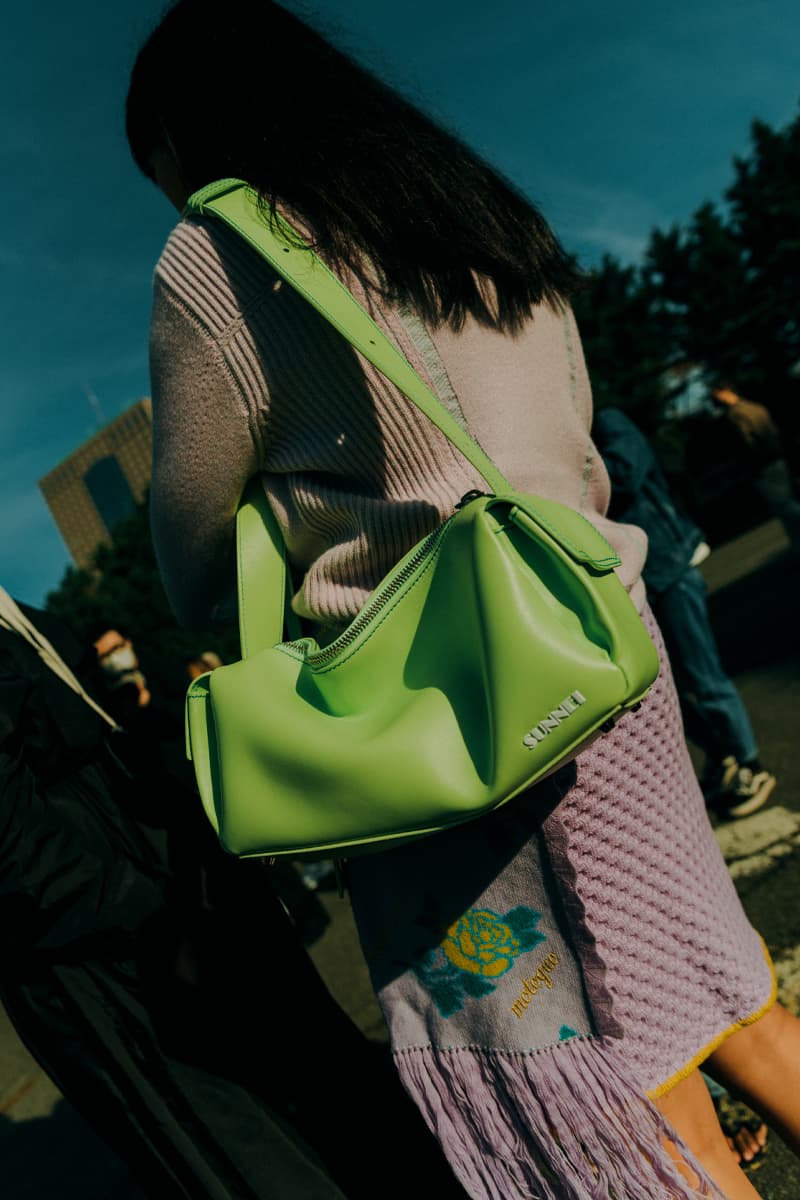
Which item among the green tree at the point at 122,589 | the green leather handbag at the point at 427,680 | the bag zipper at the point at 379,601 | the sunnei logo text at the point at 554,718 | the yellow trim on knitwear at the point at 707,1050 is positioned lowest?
the yellow trim on knitwear at the point at 707,1050

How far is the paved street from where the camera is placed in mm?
2387

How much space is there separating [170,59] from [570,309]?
672 millimetres

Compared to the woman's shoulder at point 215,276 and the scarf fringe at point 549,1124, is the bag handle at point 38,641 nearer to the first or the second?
the woman's shoulder at point 215,276

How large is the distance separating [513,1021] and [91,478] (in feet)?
439

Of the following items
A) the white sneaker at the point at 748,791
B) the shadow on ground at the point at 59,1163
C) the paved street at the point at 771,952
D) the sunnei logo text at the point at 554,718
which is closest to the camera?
the sunnei logo text at the point at 554,718

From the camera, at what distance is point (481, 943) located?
3.57 ft

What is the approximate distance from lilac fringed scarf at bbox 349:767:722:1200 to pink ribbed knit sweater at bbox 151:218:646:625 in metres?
0.36

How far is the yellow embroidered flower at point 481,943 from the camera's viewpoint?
107cm

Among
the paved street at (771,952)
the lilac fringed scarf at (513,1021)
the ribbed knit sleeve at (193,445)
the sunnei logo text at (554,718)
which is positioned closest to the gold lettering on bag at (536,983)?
the lilac fringed scarf at (513,1021)

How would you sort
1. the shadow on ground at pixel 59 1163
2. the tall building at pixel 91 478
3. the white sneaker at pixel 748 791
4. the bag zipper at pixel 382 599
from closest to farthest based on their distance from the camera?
the bag zipper at pixel 382 599
the shadow on ground at pixel 59 1163
the white sneaker at pixel 748 791
the tall building at pixel 91 478

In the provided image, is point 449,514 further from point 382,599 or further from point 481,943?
point 481,943

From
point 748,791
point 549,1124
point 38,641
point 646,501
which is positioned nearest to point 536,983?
point 549,1124

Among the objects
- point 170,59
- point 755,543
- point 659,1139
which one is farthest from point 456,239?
point 755,543

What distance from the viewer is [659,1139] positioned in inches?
41.2
